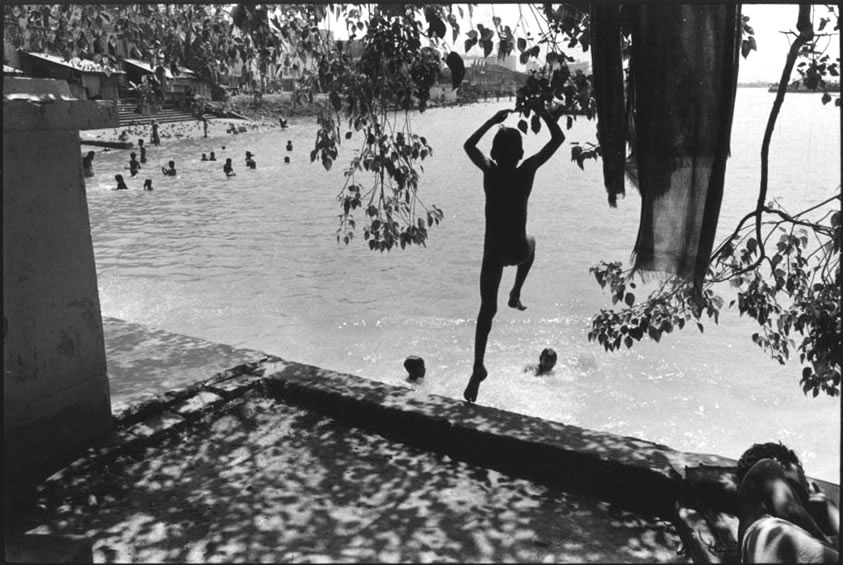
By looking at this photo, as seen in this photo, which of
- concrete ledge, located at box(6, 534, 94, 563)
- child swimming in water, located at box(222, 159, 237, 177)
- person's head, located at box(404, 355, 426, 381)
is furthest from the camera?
child swimming in water, located at box(222, 159, 237, 177)

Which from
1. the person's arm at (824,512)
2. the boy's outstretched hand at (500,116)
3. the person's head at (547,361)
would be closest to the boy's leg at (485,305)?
the boy's outstretched hand at (500,116)

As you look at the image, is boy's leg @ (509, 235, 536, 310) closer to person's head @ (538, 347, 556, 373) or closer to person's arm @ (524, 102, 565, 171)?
person's arm @ (524, 102, 565, 171)

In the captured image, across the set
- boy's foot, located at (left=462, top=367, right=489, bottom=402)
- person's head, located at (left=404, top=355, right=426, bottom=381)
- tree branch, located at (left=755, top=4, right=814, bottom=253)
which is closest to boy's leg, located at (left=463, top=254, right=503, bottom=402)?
boy's foot, located at (left=462, top=367, right=489, bottom=402)

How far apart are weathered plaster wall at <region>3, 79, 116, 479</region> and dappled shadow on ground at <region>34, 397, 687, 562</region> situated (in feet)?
1.11

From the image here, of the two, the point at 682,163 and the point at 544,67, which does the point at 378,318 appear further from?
the point at 682,163

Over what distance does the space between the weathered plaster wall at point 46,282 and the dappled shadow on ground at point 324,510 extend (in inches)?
13.4

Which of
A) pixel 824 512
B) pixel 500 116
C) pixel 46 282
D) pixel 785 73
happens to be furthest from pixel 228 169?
pixel 824 512

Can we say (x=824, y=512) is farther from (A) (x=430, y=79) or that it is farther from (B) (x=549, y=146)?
(A) (x=430, y=79)

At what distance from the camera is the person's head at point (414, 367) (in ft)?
31.0

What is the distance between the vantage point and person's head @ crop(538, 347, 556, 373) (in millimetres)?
10055

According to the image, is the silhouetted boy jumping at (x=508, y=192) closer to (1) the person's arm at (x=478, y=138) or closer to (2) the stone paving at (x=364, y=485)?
(1) the person's arm at (x=478, y=138)

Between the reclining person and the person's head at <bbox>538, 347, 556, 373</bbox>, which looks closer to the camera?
the reclining person

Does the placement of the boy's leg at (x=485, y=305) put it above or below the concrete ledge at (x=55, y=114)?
below

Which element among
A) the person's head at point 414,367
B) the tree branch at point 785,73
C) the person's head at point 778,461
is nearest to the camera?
the person's head at point 778,461
